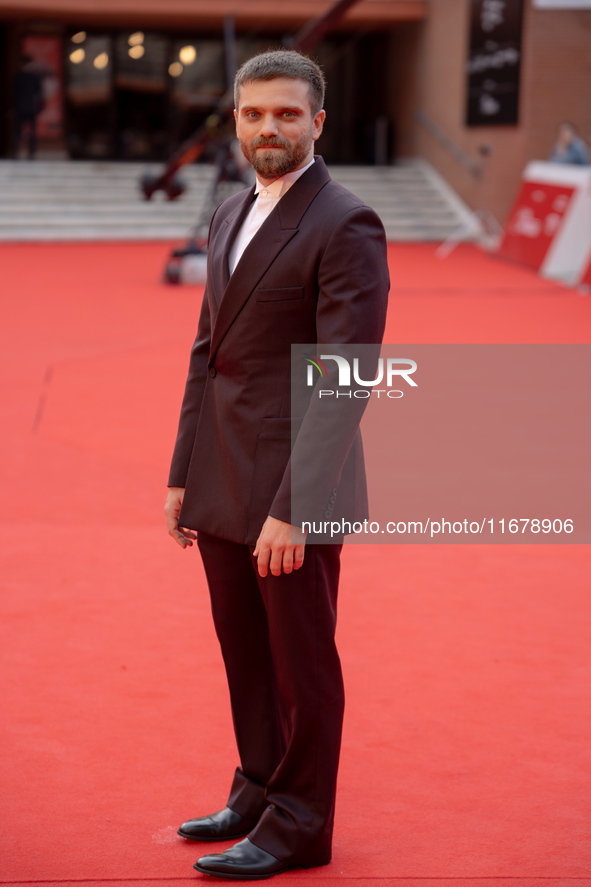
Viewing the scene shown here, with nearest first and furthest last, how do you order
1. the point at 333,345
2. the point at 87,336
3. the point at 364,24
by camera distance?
the point at 333,345 → the point at 87,336 → the point at 364,24

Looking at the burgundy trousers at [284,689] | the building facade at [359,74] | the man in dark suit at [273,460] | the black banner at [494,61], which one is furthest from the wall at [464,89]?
the burgundy trousers at [284,689]

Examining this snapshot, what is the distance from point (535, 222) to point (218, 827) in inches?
518

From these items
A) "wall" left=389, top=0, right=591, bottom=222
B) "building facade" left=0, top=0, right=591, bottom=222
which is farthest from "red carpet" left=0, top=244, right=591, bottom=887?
"building facade" left=0, top=0, right=591, bottom=222

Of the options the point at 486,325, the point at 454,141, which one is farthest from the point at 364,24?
the point at 486,325

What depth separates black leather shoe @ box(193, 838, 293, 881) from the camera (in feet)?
6.85

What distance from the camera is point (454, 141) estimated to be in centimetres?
1984

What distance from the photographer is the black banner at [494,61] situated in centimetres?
1720

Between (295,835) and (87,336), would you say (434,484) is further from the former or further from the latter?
Result: (87,336)

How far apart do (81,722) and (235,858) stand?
836 mm

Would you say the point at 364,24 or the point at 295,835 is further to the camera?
the point at 364,24

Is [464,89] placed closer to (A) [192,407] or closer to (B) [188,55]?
(B) [188,55]

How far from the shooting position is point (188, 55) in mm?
23469

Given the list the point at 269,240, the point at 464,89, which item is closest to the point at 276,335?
the point at 269,240

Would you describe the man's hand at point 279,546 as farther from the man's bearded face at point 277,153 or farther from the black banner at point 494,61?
the black banner at point 494,61
